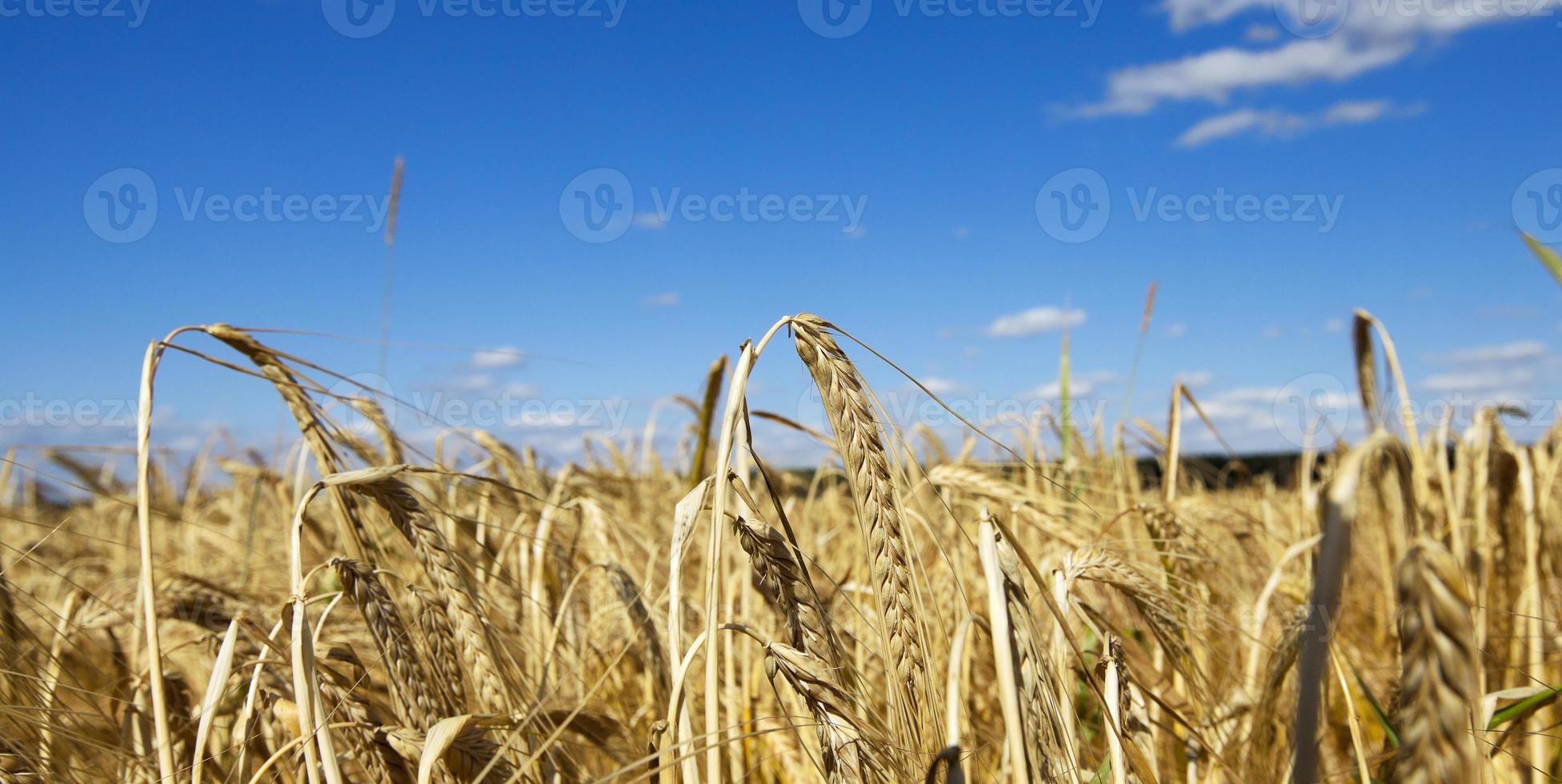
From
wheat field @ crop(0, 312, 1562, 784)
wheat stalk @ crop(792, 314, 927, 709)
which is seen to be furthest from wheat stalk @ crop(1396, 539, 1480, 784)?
wheat stalk @ crop(792, 314, 927, 709)

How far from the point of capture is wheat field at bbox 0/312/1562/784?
0.87m

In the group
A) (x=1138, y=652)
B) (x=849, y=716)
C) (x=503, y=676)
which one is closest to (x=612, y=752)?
(x=503, y=676)

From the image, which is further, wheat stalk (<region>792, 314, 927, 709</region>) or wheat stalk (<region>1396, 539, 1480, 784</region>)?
wheat stalk (<region>792, 314, 927, 709</region>)

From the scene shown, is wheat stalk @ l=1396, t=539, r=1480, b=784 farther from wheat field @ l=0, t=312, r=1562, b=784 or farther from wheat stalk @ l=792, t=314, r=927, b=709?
wheat stalk @ l=792, t=314, r=927, b=709

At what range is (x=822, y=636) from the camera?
101 centimetres

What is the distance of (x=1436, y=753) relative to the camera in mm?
494

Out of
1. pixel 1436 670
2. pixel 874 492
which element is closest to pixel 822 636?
pixel 874 492

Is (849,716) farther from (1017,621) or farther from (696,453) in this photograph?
(696,453)

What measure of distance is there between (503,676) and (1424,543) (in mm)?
1211

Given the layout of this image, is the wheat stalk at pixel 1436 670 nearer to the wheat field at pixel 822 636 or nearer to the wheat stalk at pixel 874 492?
the wheat field at pixel 822 636

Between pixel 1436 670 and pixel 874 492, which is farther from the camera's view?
pixel 874 492

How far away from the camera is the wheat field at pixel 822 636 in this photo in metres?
0.87

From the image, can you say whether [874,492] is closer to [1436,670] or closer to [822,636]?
[822,636]

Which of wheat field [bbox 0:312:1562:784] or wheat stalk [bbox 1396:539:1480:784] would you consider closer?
wheat stalk [bbox 1396:539:1480:784]
